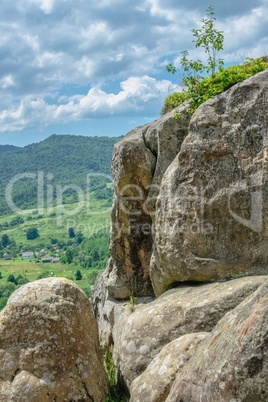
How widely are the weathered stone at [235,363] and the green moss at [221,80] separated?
905 centimetres

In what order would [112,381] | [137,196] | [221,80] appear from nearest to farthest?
[112,381] → [221,80] → [137,196]

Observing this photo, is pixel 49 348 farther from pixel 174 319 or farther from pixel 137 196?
pixel 137 196

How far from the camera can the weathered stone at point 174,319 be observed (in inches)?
493

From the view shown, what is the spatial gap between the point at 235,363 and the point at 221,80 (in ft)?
35.8

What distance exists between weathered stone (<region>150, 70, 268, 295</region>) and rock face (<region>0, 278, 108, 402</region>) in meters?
3.40

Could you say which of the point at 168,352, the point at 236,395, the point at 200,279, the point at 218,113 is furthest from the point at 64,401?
the point at 218,113

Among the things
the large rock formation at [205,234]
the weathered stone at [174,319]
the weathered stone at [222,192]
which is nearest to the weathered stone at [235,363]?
the large rock formation at [205,234]

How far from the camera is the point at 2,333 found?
515 inches

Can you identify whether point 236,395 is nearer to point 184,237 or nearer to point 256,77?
point 184,237

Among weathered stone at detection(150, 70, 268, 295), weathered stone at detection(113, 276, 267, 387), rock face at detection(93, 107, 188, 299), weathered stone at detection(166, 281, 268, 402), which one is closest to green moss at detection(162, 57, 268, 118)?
rock face at detection(93, 107, 188, 299)

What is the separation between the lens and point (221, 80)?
16.5 meters

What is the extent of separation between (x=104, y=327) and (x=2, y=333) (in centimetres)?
762

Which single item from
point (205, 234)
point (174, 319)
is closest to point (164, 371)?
→ point (174, 319)

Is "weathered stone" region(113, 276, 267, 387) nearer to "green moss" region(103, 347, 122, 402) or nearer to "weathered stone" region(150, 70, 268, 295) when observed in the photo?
"green moss" region(103, 347, 122, 402)
